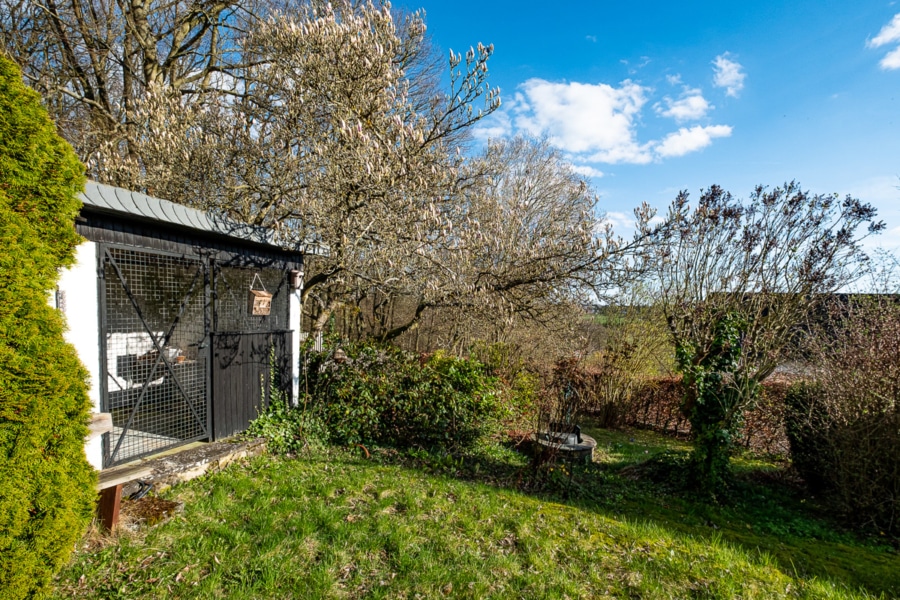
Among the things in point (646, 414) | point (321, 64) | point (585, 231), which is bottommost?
point (646, 414)

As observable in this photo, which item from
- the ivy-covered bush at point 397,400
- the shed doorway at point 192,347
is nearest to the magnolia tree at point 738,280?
the ivy-covered bush at point 397,400

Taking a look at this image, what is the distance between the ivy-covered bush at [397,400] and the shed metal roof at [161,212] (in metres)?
2.17

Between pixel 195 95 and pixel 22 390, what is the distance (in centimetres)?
845

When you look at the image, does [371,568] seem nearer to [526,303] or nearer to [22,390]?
[22,390]

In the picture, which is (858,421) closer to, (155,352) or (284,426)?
(284,426)

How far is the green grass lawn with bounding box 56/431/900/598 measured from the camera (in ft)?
8.36

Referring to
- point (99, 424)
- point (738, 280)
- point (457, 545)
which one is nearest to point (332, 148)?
point (99, 424)

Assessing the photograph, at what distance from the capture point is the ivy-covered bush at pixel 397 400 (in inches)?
226

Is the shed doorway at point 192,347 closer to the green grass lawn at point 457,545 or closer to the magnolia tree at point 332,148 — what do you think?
the green grass lawn at point 457,545

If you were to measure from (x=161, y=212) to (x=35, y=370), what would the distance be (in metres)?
1.94

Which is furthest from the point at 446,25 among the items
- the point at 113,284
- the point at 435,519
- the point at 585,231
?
the point at 435,519

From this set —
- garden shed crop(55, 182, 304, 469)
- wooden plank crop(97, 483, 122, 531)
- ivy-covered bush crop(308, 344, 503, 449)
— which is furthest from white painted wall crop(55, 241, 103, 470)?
ivy-covered bush crop(308, 344, 503, 449)

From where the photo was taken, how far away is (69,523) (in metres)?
2.29

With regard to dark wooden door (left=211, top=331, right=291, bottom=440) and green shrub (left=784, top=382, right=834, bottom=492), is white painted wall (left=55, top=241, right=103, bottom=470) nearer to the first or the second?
dark wooden door (left=211, top=331, right=291, bottom=440)
